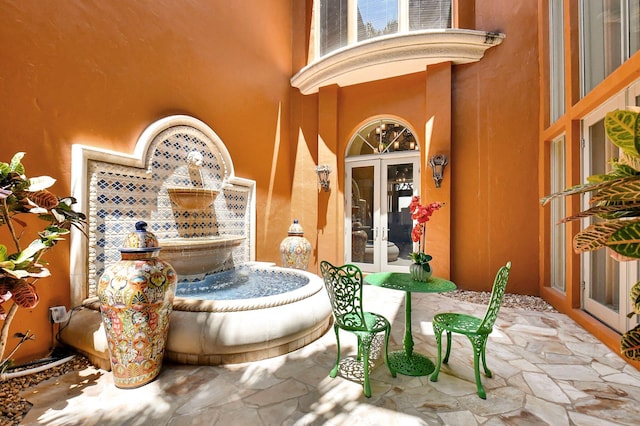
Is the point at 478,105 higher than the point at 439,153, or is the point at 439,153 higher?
the point at 478,105

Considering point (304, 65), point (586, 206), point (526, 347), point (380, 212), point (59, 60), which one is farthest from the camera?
point (304, 65)

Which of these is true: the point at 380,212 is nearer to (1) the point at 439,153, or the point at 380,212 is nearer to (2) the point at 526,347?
(1) the point at 439,153

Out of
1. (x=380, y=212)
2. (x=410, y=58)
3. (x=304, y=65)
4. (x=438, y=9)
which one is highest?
(x=438, y=9)

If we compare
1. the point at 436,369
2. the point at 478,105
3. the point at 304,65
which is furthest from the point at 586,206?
the point at 304,65

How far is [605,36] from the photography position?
3.31m

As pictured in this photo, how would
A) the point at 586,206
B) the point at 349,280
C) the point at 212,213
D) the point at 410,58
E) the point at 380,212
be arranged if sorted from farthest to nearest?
the point at 380,212 → the point at 410,58 → the point at 212,213 → the point at 586,206 → the point at 349,280

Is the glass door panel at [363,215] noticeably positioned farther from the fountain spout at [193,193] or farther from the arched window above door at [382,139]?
the fountain spout at [193,193]

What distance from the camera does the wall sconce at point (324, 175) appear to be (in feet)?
20.1

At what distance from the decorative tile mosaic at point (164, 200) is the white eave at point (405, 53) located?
9.96ft

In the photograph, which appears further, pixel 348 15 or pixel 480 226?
pixel 348 15

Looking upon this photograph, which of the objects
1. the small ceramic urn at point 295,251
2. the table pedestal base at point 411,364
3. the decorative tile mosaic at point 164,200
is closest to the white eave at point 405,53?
the decorative tile mosaic at point 164,200

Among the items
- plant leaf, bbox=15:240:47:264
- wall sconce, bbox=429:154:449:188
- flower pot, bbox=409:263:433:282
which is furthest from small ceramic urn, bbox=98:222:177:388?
wall sconce, bbox=429:154:449:188

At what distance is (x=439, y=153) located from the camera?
5.30 meters

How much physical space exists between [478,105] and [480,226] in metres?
2.23
